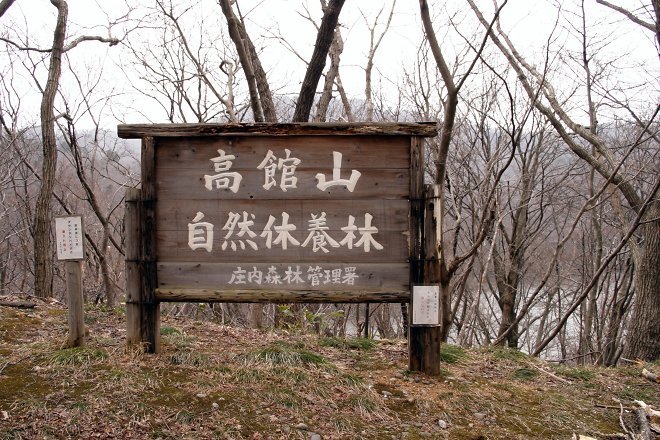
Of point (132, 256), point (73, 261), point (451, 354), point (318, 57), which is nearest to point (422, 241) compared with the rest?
point (451, 354)

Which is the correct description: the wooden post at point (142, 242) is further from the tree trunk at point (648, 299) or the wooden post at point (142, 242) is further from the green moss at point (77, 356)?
the tree trunk at point (648, 299)

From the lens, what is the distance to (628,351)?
7094mm

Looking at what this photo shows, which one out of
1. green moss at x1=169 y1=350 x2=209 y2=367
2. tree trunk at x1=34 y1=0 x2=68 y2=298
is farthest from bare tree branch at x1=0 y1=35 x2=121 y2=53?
green moss at x1=169 y1=350 x2=209 y2=367

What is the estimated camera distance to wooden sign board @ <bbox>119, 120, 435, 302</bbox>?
4355 mm

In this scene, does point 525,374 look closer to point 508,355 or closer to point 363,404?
point 508,355

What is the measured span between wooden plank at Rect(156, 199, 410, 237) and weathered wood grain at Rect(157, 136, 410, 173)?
0.32m

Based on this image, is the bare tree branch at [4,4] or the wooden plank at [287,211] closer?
the wooden plank at [287,211]

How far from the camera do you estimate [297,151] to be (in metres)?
4.42

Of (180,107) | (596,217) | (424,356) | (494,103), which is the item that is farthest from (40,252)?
(596,217)

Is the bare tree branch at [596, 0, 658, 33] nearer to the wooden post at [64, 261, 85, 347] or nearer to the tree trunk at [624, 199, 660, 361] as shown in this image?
the tree trunk at [624, 199, 660, 361]

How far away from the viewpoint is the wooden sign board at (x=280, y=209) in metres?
4.36

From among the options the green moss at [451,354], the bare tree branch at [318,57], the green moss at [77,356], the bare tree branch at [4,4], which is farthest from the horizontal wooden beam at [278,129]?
the bare tree branch at [4,4]

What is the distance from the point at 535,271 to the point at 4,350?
65.1 ft

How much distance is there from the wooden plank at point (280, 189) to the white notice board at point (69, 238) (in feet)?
2.49
